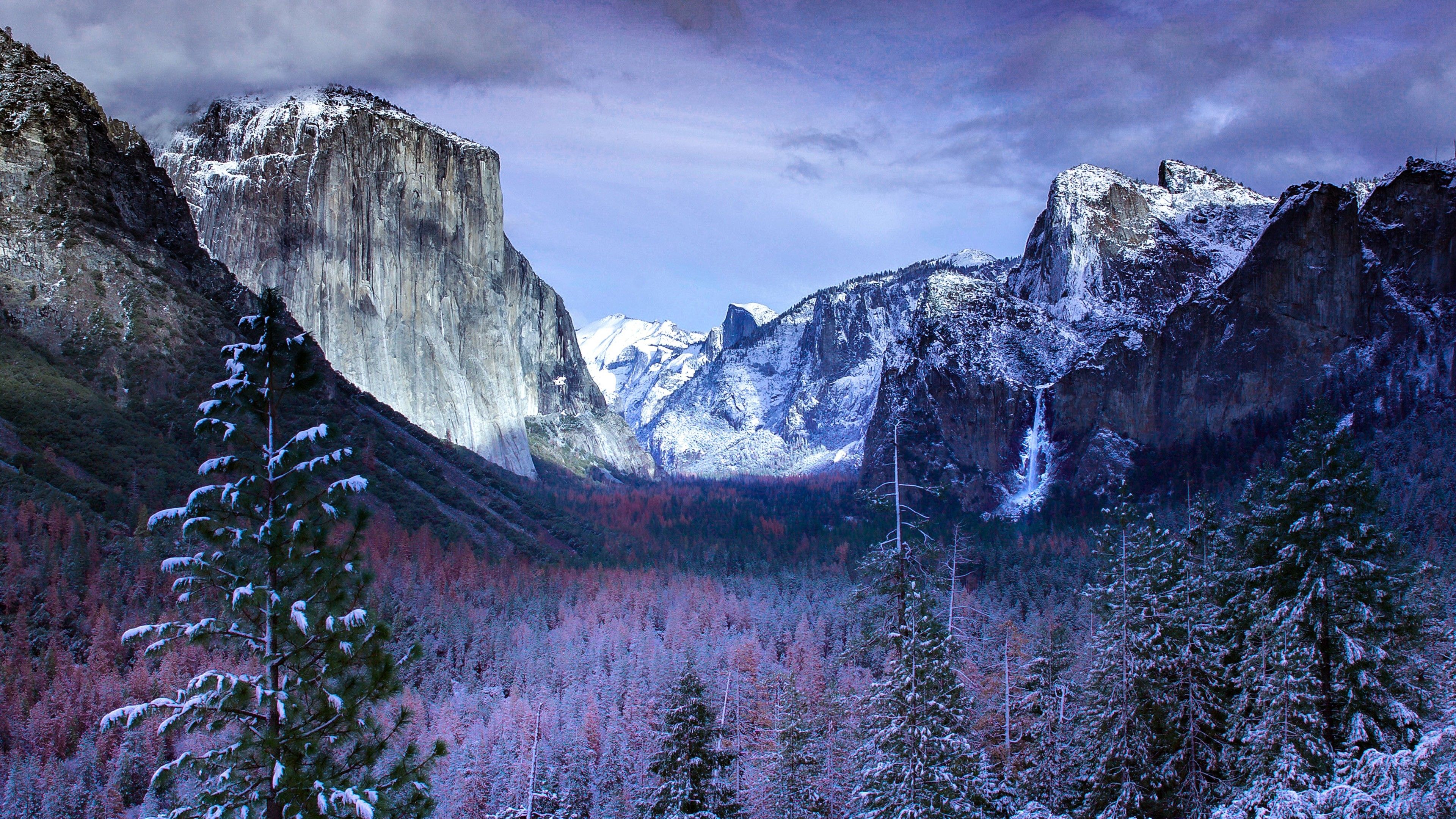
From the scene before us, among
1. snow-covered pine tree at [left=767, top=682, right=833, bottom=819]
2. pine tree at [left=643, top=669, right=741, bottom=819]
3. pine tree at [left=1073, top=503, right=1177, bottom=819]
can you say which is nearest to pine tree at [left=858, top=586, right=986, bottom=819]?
pine tree at [left=1073, top=503, right=1177, bottom=819]

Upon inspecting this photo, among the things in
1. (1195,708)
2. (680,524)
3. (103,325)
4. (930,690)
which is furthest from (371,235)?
(1195,708)

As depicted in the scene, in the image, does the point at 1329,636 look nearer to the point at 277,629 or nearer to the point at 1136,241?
the point at 277,629

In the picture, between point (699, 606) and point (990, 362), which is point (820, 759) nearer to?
point (699, 606)

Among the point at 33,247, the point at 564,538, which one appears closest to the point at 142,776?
the point at 33,247

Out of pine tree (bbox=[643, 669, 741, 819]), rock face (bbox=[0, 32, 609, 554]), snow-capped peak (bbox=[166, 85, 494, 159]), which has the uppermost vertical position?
snow-capped peak (bbox=[166, 85, 494, 159])

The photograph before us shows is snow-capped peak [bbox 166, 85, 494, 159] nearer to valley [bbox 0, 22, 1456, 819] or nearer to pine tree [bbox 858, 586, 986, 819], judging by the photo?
valley [bbox 0, 22, 1456, 819]

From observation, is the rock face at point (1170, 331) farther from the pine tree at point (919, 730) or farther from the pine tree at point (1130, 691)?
the pine tree at point (919, 730)
